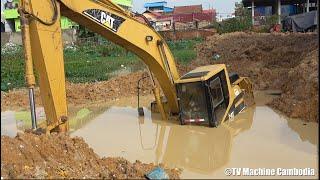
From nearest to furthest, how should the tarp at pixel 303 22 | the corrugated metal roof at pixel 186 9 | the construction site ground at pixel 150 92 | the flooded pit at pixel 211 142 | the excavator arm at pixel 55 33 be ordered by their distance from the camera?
the construction site ground at pixel 150 92
the excavator arm at pixel 55 33
the flooded pit at pixel 211 142
the tarp at pixel 303 22
the corrugated metal roof at pixel 186 9

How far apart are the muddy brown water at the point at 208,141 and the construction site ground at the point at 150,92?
0.57 meters

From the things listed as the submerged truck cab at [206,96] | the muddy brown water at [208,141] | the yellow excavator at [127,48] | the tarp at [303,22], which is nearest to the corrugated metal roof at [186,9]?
the tarp at [303,22]

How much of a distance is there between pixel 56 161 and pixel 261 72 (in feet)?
39.1

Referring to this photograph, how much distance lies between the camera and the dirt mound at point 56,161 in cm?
575

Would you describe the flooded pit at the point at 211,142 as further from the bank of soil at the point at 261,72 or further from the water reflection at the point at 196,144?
the bank of soil at the point at 261,72

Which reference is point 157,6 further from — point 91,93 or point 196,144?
point 196,144

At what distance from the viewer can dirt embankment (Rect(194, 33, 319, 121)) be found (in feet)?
36.6

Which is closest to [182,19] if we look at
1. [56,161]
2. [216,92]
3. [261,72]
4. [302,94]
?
[261,72]

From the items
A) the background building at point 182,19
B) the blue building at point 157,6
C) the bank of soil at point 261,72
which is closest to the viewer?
the bank of soil at point 261,72

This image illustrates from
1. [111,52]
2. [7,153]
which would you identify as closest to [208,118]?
[7,153]

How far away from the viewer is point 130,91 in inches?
610

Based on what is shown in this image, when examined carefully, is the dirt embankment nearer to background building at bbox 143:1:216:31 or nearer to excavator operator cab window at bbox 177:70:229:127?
excavator operator cab window at bbox 177:70:229:127

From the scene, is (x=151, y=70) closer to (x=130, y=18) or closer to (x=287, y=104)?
(x=130, y=18)

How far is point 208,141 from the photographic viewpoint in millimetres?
8695
